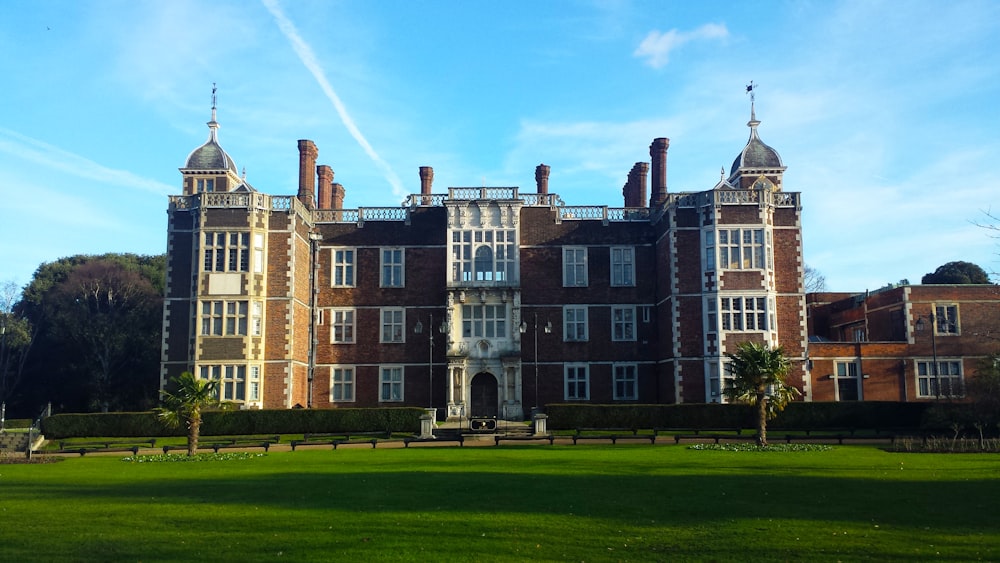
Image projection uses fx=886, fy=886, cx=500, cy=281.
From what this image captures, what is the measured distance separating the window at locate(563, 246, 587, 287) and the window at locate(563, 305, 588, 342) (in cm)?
123

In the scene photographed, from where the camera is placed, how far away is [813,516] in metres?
12.5

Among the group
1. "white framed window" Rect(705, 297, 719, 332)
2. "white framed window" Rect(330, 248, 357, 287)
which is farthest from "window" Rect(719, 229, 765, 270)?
"white framed window" Rect(330, 248, 357, 287)

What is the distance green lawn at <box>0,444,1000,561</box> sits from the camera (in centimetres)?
1052

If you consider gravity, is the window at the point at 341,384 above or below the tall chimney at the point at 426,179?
below

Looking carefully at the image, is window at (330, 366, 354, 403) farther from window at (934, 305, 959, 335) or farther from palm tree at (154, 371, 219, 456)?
window at (934, 305, 959, 335)

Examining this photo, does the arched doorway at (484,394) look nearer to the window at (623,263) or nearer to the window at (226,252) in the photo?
the window at (623,263)

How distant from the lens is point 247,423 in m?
36.8

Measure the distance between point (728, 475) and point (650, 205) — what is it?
28.6 m

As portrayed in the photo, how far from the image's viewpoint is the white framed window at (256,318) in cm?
3938

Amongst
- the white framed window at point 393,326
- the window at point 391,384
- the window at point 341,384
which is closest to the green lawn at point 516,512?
the window at point 341,384

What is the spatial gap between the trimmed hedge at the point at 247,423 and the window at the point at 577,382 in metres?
9.19

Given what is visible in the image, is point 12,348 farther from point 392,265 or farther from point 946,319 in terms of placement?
point 946,319

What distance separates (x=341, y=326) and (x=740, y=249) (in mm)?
19467

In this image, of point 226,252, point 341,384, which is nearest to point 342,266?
point 341,384
